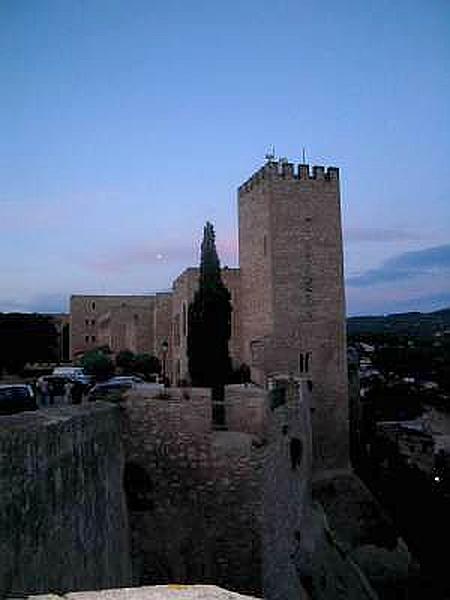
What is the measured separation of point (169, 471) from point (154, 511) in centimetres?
63

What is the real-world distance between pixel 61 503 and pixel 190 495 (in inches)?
139

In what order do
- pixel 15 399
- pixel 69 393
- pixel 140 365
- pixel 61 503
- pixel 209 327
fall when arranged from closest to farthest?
pixel 61 503
pixel 15 399
pixel 69 393
pixel 209 327
pixel 140 365

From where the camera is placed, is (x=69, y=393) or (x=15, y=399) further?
(x=69, y=393)

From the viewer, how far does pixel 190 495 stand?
29.8ft

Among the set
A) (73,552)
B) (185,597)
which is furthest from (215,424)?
(185,597)

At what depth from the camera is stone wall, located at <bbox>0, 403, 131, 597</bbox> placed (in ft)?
15.7

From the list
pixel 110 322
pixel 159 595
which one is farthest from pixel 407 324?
pixel 159 595

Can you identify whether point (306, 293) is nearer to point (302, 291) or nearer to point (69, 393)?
point (302, 291)

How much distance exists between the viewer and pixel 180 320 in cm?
2627

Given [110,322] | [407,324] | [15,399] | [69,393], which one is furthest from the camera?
[407,324]

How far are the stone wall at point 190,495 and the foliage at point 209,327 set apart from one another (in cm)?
883

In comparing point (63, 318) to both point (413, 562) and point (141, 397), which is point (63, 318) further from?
point (141, 397)

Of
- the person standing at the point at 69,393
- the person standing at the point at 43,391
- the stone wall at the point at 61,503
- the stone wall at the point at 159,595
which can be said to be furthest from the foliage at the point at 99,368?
the stone wall at the point at 159,595

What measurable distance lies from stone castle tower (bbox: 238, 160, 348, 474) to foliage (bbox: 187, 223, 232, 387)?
9.52 ft
